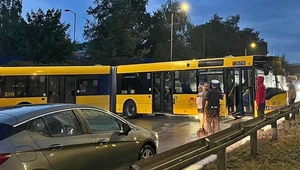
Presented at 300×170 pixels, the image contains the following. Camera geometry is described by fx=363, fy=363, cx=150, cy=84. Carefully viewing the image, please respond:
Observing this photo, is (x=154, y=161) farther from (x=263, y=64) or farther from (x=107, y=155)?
(x=263, y=64)

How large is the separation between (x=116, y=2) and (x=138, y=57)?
8579 mm

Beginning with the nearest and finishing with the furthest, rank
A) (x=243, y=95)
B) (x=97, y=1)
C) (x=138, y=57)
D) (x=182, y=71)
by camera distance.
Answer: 1. (x=243, y=95)
2. (x=182, y=71)
3. (x=138, y=57)
4. (x=97, y=1)

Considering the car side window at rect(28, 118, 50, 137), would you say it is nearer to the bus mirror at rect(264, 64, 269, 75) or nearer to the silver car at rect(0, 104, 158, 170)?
the silver car at rect(0, 104, 158, 170)

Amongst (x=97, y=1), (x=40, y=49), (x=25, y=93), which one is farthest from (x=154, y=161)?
(x=97, y=1)

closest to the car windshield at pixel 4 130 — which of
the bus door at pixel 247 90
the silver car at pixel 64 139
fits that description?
the silver car at pixel 64 139

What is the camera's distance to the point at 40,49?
130 feet

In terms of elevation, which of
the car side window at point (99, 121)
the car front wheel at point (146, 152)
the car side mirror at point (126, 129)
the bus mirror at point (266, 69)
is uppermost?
the bus mirror at point (266, 69)

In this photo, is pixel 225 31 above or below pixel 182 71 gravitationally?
above

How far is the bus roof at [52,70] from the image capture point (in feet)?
60.7

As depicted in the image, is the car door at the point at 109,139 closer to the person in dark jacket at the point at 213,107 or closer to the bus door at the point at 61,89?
the person in dark jacket at the point at 213,107

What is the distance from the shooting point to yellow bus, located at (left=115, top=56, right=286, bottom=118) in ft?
53.3

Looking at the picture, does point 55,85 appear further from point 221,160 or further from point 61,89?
point 221,160

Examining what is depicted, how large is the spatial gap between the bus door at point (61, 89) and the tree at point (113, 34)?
25229 mm

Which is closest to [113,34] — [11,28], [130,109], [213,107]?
[11,28]
